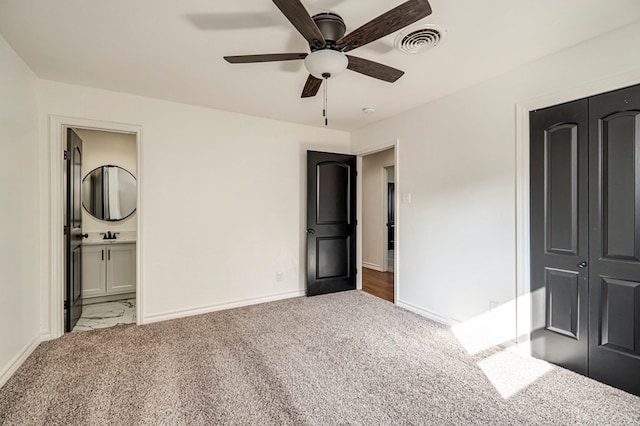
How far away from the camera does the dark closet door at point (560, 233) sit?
Answer: 217 centimetres

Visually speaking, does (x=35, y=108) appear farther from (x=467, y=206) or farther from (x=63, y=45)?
(x=467, y=206)

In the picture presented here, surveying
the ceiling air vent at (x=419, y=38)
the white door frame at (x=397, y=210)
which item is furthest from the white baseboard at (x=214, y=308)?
the ceiling air vent at (x=419, y=38)

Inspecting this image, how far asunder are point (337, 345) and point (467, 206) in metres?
1.84

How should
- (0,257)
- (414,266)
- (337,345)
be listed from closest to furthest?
(0,257), (337,345), (414,266)

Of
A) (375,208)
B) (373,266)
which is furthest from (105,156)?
(373,266)

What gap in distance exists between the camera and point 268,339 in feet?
9.05

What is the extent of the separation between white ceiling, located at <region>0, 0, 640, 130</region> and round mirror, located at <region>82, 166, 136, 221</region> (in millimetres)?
1663

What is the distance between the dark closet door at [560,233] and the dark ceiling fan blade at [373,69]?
4.30 ft

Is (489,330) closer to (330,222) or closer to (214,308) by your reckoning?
(330,222)

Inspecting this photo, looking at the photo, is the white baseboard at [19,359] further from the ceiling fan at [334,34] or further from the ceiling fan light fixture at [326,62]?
the ceiling fan light fixture at [326,62]

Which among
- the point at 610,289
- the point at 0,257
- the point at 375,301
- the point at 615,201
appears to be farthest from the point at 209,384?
the point at 615,201

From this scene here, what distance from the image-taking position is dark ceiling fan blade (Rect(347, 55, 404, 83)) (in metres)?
1.90

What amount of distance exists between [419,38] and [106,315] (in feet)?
14.0

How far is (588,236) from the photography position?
2.14 meters
